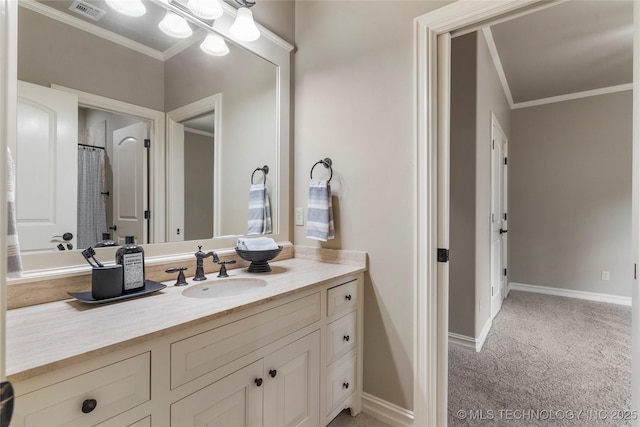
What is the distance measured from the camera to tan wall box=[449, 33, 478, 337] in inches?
94.6

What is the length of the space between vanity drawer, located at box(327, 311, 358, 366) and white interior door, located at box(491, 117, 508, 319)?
2.10 metres

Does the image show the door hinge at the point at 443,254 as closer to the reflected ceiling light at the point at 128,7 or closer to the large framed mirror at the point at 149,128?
the large framed mirror at the point at 149,128

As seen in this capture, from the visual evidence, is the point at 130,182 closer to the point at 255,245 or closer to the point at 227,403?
the point at 255,245

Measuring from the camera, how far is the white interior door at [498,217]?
307cm

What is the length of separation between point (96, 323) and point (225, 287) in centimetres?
65

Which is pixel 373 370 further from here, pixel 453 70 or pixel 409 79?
pixel 453 70

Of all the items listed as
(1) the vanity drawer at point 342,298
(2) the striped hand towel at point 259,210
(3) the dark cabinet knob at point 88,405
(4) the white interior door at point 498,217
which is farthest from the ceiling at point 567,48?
(3) the dark cabinet knob at point 88,405

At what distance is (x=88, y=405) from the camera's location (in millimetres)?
712

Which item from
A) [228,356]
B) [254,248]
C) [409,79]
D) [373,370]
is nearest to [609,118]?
[409,79]

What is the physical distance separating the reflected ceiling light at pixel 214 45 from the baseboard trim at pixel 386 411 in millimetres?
2163

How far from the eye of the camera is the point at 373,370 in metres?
1.70

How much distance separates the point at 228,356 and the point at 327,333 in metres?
0.57

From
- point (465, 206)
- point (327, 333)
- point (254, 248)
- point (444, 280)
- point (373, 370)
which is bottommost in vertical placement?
point (373, 370)

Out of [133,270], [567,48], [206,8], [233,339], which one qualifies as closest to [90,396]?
[233,339]
